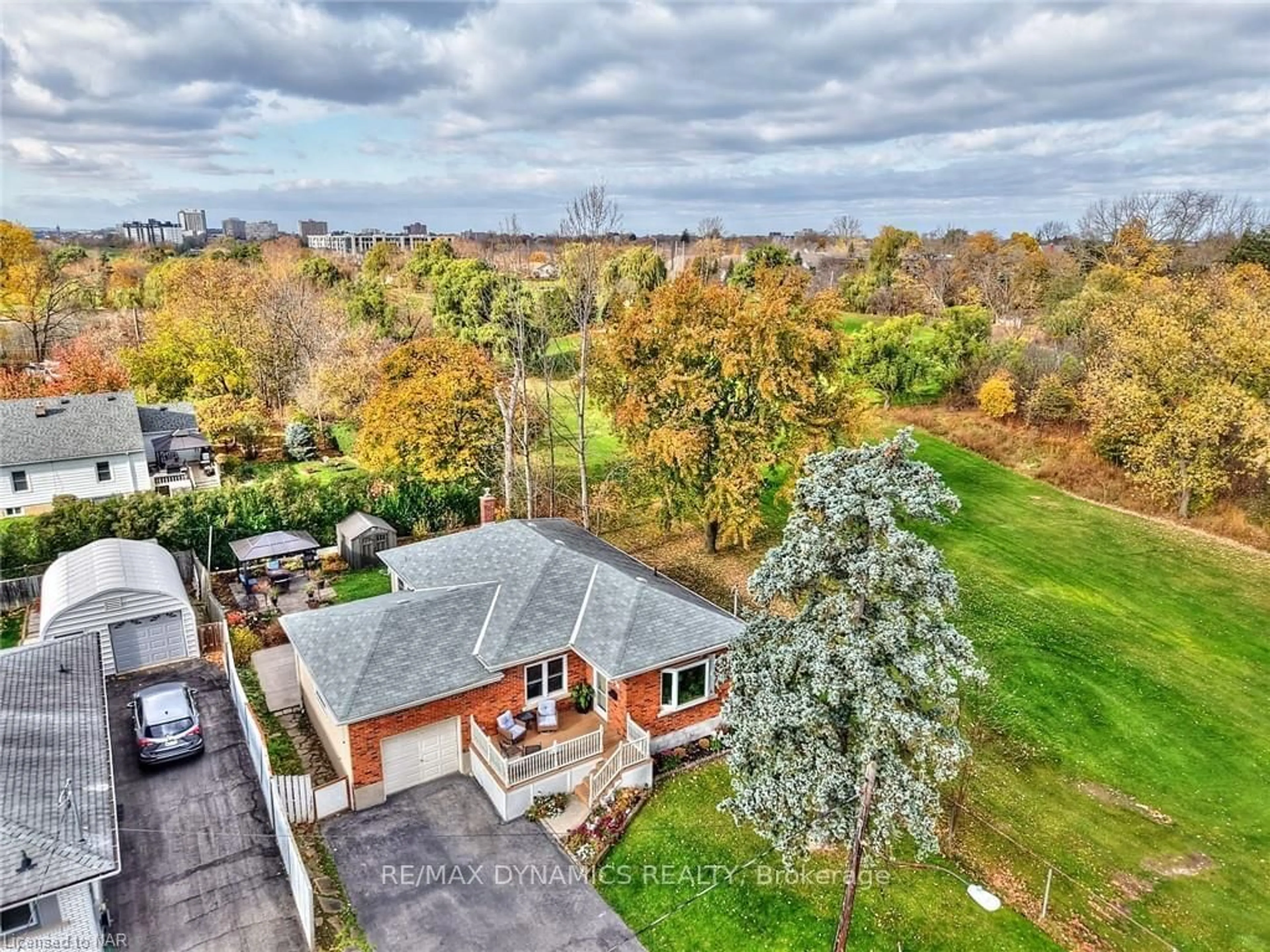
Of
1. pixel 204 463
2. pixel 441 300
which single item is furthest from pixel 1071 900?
pixel 441 300

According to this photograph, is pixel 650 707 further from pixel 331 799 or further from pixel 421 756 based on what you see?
pixel 331 799

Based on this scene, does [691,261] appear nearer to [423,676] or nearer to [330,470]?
[330,470]

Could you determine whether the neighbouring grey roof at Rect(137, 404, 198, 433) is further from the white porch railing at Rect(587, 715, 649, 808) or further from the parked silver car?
the white porch railing at Rect(587, 715, 649, 808)

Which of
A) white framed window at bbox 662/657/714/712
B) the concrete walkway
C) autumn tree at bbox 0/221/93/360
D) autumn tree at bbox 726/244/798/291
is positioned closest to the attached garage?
the concrete walkway

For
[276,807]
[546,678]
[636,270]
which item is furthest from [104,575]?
[636,270]

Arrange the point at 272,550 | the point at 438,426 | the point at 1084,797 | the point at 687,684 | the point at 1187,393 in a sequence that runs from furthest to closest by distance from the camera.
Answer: the point at 1187,393 → the point at 438,426 → the point at 272,550 → the point at 687,684 → the point at 1084,797

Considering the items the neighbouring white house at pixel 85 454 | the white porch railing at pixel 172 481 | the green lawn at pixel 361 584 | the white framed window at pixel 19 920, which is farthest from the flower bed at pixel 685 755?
the white porch railing at pixel 172 481
